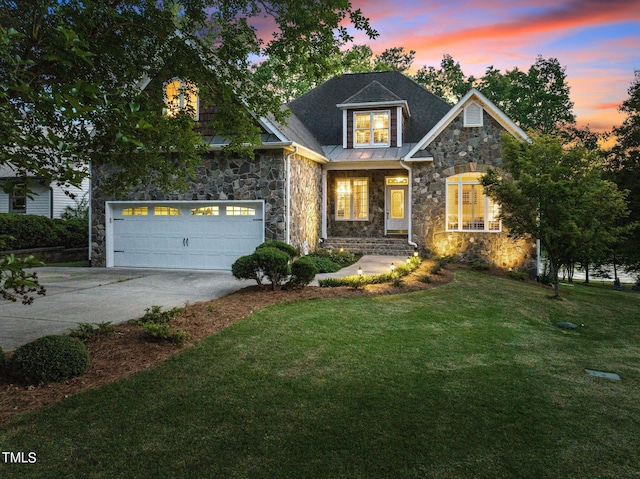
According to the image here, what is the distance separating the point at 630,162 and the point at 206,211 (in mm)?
18058

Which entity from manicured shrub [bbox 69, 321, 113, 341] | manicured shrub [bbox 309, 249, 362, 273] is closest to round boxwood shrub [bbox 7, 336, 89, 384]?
manicured shrub [bbox 69, 321, 113, 341]

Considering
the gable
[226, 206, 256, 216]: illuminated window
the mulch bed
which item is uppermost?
the gable

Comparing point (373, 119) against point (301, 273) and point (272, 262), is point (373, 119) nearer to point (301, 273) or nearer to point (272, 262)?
point (301, 273)

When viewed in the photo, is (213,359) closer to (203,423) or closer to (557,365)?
(203,423)

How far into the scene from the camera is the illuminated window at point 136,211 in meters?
14.4

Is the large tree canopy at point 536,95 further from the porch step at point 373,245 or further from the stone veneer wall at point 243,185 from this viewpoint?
the stone veneer wall at point 243,185

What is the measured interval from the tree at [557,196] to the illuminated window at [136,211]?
10.4 meters

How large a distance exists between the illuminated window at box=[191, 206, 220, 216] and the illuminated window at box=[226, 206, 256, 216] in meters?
0.36

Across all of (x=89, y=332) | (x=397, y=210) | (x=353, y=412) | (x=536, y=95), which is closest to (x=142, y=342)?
(x=89, y=332)

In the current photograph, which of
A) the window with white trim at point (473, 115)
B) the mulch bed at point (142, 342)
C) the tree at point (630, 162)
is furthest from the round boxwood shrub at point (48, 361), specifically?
the tree at point (630, 162)

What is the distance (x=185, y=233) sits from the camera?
1398cm

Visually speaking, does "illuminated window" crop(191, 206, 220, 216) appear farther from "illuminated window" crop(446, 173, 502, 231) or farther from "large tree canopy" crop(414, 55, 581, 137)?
"large tree canopy" crop(414, 55, 581, 137)

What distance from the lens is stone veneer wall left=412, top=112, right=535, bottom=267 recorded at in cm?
1466

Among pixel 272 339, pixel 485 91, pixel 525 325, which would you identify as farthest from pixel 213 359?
pixel 485 91
